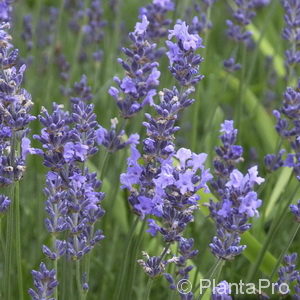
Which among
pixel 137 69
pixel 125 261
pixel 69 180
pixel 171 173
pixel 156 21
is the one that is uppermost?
pixel 156 21

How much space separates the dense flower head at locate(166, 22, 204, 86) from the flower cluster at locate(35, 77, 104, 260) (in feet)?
0.98

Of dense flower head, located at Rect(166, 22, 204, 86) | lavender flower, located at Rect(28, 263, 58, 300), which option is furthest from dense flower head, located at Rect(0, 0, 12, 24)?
lavender flower, located at Rect(28, 263, 58, 300)

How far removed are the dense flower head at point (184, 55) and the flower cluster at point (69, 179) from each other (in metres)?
0.30

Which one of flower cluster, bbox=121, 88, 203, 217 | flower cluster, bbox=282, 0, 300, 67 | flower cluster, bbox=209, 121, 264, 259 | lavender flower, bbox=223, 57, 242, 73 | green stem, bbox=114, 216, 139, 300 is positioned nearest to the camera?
flower cluster, bbox=209, 121, 264, 259

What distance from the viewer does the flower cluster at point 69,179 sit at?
1965mm

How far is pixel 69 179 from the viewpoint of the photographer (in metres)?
2.00

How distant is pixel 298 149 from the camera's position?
8.30 feet

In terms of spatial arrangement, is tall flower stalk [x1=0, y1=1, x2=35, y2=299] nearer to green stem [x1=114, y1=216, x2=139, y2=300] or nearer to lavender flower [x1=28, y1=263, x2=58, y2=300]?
lavender flower [x1=28, y1=263, x2=58, y2=300]

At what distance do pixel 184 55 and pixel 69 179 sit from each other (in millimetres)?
513

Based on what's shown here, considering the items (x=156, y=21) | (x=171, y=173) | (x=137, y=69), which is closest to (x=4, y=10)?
(x=137, y=69)

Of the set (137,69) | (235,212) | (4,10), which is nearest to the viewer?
(235,212)

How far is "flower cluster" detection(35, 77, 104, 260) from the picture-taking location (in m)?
1.96

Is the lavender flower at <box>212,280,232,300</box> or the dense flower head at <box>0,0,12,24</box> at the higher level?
the dense flower head at <box>0,0,12,24</box>

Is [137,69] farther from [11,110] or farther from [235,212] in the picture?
[235,212]
